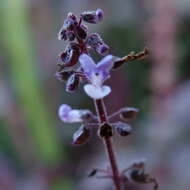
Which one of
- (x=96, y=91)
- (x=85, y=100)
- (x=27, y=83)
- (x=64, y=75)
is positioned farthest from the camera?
(x=85, y=100)

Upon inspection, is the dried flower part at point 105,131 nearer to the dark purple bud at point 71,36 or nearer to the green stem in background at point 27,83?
the dark purple bud at point 71,36

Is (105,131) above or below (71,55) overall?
below

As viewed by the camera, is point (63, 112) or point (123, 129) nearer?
point (123, 129)

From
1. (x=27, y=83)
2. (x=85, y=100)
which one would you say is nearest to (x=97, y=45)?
(x=27, y=83)

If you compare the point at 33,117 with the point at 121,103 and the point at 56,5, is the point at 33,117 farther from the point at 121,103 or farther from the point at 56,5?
the point at 56,5

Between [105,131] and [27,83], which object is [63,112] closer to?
[105,131]

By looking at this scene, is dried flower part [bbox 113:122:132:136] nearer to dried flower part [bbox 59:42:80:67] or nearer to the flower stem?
the flower stem
